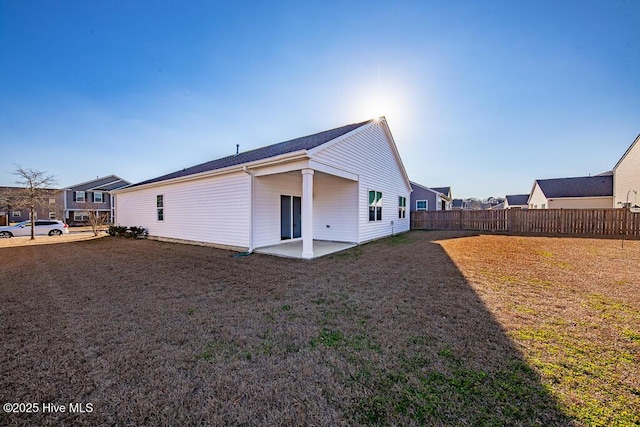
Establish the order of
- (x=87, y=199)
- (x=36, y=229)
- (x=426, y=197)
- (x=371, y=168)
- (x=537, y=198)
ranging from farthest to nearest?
1. (x=87, y=199)
2. (x=537, y=198)
3. (x=426, y=197)
4. (x=36, y=229)
5. (x=371, y=168)

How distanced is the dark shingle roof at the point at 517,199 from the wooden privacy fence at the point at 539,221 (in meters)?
30.8

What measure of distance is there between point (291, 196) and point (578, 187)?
98.2 feet

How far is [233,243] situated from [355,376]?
26.2ft

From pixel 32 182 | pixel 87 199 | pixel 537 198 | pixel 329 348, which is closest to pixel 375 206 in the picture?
pixel 329 348

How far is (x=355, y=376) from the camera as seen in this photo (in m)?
2.24

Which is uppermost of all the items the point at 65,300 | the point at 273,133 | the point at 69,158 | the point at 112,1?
the point at 112,1

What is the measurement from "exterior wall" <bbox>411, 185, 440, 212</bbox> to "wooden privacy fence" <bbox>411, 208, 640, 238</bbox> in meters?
6.73

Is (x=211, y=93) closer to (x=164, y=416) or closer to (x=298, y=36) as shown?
(x=298, y=36)

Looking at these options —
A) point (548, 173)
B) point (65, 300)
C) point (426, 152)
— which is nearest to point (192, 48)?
point (65, 300)

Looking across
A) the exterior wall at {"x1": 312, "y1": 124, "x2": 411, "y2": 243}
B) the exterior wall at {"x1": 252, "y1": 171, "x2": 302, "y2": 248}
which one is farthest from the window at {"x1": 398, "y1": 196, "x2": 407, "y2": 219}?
the exterior wall at {"x1": 252, "y1": 171, "x2": 302, "y2": 248}

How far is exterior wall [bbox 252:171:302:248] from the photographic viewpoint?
29.4 feet

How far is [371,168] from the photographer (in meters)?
11.2

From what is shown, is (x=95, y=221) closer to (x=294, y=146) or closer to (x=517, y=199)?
(x=294, y=146)

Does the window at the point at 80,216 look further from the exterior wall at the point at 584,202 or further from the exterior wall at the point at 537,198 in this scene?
the exterior wall at the point at 584,202
